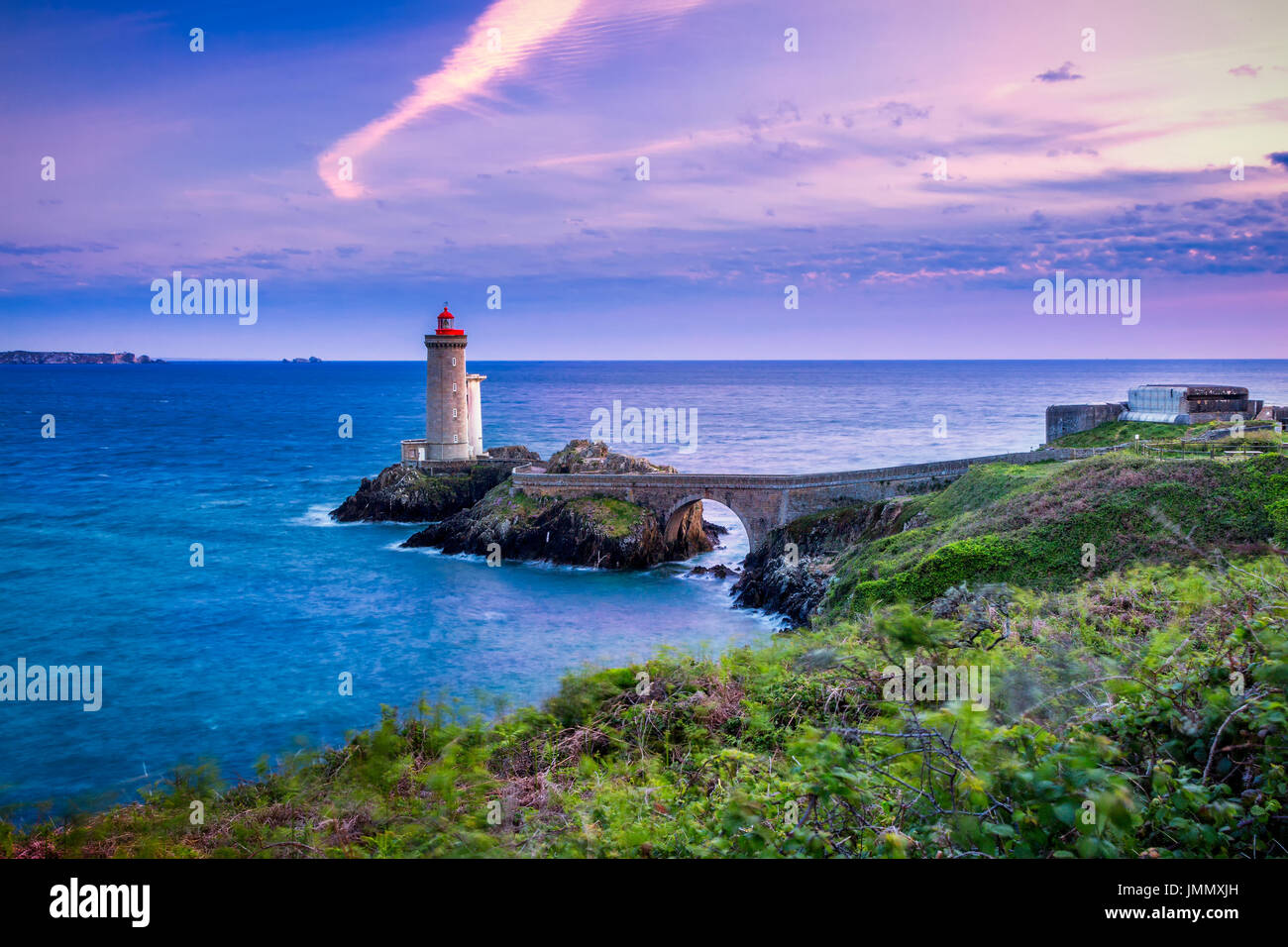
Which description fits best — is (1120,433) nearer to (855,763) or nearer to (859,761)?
(855,763)

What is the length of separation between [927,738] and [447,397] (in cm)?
5511

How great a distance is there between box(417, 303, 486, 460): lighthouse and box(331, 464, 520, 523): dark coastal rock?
183 cm

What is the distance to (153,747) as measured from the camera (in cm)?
2380

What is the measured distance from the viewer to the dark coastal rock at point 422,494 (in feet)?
188

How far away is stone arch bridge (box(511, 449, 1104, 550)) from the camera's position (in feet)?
128

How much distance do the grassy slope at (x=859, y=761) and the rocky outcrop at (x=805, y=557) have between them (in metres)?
16.4

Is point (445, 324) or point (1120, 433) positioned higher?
point (445, 324)

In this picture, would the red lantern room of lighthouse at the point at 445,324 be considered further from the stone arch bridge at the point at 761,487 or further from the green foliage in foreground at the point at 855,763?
the green foliage in foreground at the point at 855,763
